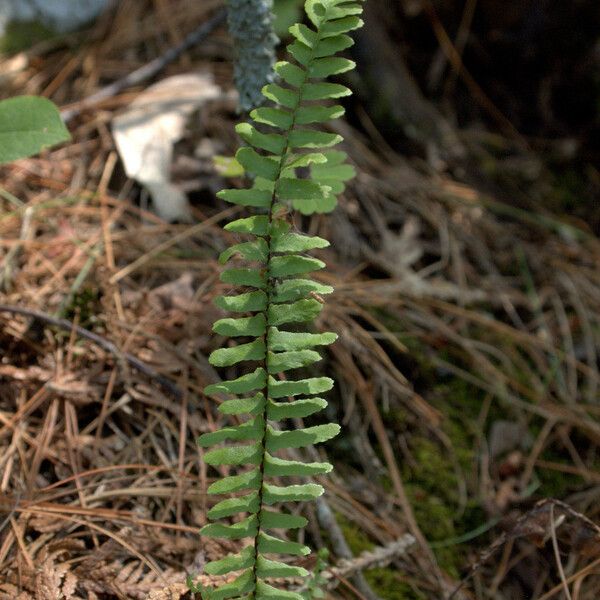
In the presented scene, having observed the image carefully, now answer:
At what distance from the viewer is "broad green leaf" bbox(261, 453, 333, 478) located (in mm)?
1401

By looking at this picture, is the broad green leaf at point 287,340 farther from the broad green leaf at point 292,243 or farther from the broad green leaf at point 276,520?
the broad green leaf at point 276,520

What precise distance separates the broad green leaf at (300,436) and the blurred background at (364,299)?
372 mm

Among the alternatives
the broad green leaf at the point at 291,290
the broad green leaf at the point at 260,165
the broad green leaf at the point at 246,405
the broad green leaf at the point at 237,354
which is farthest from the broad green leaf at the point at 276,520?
the broad green leaf at the point at 260,165

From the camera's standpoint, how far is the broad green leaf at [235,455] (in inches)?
55.7

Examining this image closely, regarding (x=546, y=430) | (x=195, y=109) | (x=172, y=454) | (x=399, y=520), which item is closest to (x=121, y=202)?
(x=195, y=109)

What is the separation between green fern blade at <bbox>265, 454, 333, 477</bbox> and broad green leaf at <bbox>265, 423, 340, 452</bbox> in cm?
3

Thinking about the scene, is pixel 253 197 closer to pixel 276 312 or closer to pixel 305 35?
pixel 276 312

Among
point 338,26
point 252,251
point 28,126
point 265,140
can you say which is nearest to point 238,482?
point 252,251

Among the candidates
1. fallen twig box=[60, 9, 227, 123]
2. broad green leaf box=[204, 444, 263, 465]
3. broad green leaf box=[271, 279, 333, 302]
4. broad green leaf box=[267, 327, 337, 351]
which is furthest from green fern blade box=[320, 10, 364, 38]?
fallen twig box=[60, 9, 227, 123]

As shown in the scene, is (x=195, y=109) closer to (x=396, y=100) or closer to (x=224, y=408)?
(x=396, y=100)

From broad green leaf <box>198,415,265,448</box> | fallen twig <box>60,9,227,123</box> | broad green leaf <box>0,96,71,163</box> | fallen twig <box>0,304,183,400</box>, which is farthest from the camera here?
fallen twig <box>60,9,227,123</box>

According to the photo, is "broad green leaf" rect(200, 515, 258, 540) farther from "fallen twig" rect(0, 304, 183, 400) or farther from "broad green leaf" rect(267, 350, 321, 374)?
"fallen twig" rect(0, 304, 183, 400)

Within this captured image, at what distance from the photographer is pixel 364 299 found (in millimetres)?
2494

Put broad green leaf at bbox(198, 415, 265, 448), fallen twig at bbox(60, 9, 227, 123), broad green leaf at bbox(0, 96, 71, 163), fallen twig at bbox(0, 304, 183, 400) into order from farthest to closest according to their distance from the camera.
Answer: fallen twig at bbox(60, 9, 227, 123) → fallen twig at bbox(0, 304, 183, 400) → broad green leaf at bbox(0, 96, 71, 163) → broad green leaf at bbox(198, 415, 265, 448)
